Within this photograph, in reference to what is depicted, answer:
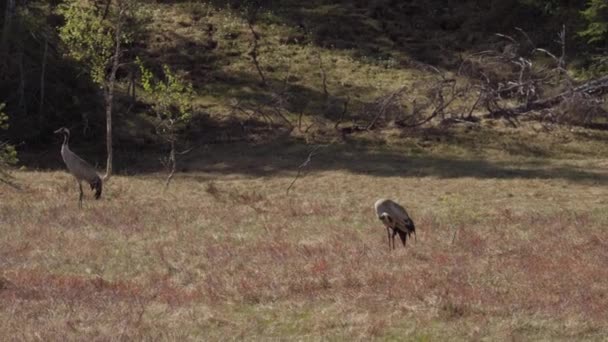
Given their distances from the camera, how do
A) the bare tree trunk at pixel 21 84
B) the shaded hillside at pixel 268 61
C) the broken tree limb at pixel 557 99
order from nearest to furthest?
the broken tree limb at pixel 557 99, the bare tree trunk at pixel 21 84, the shaded hillside at pixel 268 61

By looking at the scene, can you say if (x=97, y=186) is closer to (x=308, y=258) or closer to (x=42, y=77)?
(x=308, y=258)

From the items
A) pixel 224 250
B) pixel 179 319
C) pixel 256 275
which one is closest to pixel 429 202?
pixel 224 250

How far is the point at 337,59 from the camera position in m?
47.3

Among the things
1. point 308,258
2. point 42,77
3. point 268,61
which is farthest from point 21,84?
point 308,258

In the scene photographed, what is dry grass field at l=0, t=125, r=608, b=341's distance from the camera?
465 inches

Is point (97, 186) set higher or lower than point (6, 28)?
lower

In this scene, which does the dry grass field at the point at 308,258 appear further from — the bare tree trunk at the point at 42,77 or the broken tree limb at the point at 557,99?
A: the bare tree trunk at the point at 42,77

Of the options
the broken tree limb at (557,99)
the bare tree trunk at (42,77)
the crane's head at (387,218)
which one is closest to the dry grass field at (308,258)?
the crane's head at (387,218)

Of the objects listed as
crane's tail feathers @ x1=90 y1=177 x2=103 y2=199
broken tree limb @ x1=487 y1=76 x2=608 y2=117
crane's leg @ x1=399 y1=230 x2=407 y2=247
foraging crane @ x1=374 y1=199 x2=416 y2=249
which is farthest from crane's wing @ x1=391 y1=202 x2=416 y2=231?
broken tree limb @ x1=487 y1=76 x2=608 y2=117

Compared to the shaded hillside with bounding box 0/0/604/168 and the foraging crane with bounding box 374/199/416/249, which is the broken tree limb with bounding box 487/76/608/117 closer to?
the shaded hillside with bounding box 0/0/604/168

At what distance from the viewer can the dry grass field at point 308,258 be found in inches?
465

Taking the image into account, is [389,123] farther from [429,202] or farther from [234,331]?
[234,331]

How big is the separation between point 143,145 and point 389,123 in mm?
9505

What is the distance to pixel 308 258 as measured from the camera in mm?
16438
